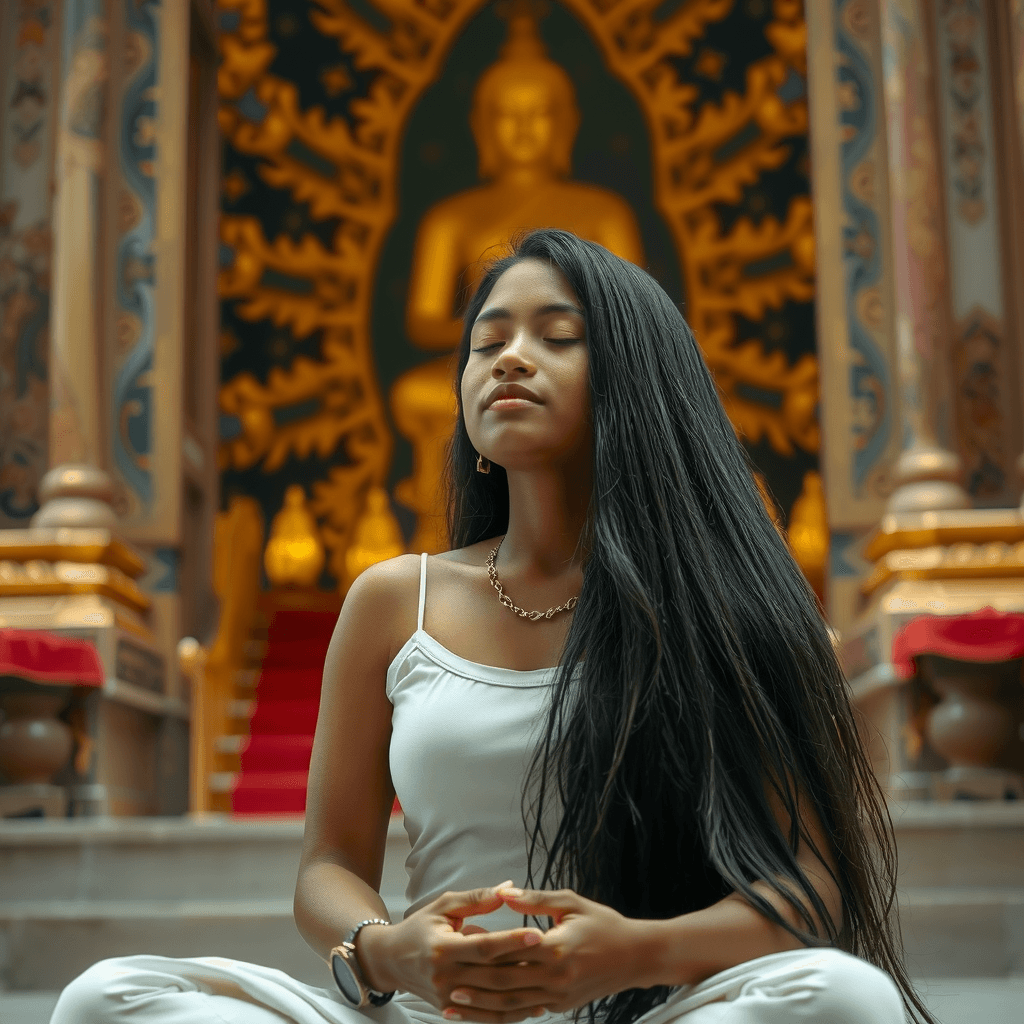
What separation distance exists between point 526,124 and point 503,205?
1.23ft

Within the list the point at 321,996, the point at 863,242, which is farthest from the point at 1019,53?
the point at 321,996

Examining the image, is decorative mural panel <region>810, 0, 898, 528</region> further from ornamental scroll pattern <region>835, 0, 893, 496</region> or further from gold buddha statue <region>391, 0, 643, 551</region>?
gold buddha statue <region>391, 0, 643, 551</region>

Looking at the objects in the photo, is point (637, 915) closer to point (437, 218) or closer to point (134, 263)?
point (134, 263)

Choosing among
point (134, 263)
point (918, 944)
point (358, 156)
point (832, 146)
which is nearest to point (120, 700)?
point (134, 263)

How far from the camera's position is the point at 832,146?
4.15m

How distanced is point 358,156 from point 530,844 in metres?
4.92

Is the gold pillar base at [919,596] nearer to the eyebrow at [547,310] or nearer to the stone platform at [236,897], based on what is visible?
the stone platform at [236,897]

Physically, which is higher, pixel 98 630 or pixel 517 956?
pixel 98 630

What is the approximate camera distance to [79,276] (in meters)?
4.01

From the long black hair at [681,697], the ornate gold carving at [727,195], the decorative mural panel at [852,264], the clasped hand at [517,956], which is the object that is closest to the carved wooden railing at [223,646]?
the decorative mural panel at [852,264]

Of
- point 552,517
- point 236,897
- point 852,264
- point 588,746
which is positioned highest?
point 852,264

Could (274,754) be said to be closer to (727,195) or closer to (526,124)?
(526,124)

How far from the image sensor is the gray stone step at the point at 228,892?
8.57 feet

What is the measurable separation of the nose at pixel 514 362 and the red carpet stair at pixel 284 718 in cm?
273
